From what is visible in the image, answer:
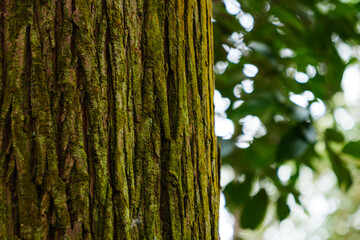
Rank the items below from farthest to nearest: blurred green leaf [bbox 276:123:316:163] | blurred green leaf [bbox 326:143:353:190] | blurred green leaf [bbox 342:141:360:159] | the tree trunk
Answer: blurred green leaf [bbox 326:143:353:190] < blurred green leaf [bbox 342:141:360:159] < blurred green leaf [bbox 276:123:316:163] < the tree trunk

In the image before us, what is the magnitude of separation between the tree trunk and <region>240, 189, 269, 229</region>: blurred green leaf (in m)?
1.20

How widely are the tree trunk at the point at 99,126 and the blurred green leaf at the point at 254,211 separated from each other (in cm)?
120

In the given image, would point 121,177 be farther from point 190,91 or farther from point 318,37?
point 318,37

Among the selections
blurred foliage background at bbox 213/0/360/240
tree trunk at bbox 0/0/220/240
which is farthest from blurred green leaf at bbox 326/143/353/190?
tree trunk at bbox 0/0/220/240

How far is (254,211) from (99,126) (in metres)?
1.50

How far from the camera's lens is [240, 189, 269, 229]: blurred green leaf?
2152mm

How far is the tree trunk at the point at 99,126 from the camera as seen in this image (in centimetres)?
80

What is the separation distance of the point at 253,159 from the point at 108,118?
1334mm

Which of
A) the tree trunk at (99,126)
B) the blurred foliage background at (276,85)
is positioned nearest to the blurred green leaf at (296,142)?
the blurred foliage background at (276,85)

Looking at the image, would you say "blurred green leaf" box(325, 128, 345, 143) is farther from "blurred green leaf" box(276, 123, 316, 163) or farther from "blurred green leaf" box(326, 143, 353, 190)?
"blurred green leaf" box(276, 123, 316, 163)

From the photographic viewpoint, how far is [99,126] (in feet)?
2.82

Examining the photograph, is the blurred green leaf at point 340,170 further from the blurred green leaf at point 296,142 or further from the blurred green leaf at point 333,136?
the blurred green leaf at point 296,142

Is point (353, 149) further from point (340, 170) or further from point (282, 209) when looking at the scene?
point (282, 209)

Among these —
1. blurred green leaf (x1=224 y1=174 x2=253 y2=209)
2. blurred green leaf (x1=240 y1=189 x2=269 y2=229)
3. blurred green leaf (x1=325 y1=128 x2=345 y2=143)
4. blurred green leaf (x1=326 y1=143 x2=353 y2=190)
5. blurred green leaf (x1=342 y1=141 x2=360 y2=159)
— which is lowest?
blurred green leaf (x1=240 y1=189 x2=269 y2=229)
